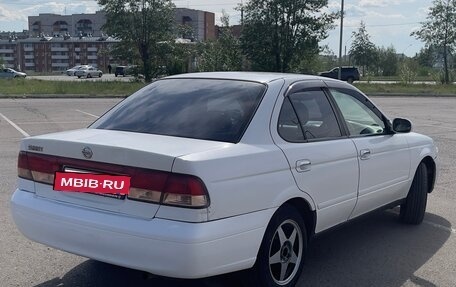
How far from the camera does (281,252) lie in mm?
4078

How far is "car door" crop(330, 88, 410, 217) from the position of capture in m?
4.94

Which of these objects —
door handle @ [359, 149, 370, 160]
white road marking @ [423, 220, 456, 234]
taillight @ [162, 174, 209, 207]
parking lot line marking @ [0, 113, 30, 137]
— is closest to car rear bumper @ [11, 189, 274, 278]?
taillight @ [162, 174, 209, 207]

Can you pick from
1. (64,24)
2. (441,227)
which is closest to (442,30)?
(441,227)

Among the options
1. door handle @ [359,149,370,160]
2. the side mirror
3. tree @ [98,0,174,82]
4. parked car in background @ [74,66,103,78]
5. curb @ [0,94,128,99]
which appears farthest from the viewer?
parked car in background @ [74,66,103,78]

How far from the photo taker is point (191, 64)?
46500mm

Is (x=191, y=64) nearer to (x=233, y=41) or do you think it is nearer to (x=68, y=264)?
(x=233, y=41)

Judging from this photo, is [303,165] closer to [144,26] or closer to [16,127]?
[16,127]

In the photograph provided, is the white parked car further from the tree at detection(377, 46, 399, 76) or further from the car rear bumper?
the tree at detection(377, 46, 399, 76)

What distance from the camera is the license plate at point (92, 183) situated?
3584mm

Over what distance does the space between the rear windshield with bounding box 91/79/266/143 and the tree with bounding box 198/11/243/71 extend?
36313 millimetres

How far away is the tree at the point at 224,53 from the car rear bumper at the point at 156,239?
37.3 metres

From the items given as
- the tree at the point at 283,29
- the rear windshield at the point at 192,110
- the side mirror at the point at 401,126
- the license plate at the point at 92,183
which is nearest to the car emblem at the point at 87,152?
the license plate at the point at 92,183

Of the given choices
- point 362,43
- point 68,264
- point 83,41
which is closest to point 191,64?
point 362,43

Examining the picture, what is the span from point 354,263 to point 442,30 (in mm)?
44768
